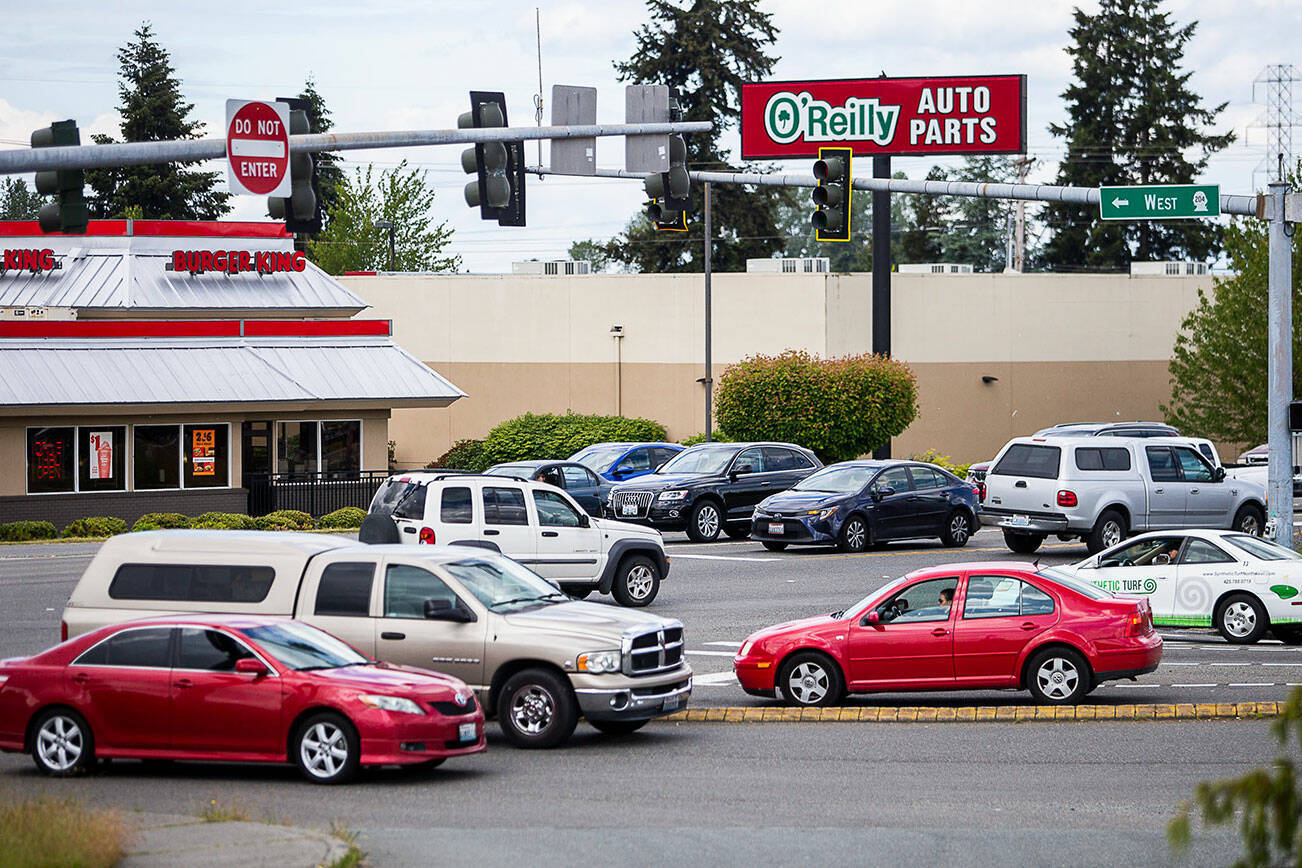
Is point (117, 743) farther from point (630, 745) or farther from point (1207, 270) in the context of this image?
point (1207, 270)

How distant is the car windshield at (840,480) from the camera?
3008cm

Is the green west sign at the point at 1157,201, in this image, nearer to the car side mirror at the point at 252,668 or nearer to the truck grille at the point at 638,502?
the truck grille at the point at 638,502

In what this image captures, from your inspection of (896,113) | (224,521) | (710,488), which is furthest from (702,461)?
(896,113)

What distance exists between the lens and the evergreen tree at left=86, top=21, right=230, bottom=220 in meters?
83.3

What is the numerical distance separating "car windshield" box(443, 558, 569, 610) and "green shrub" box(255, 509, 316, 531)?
863 inches

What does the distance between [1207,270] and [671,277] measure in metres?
21.5

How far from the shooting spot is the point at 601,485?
107 feet

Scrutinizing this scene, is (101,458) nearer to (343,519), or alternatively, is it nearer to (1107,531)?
(343,519)

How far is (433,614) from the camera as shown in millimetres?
13977

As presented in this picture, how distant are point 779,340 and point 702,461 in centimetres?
2116

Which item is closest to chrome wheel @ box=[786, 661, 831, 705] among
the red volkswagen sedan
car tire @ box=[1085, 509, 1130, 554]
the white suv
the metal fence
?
the red volkswagen sedan

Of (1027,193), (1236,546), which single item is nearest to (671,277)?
(1027,193)

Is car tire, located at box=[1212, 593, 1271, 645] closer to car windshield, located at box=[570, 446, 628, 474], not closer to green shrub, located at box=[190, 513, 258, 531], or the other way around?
car windshield, located at box=[570, 446, 628, 474]

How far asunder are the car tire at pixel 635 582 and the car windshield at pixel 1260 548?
750 cm
